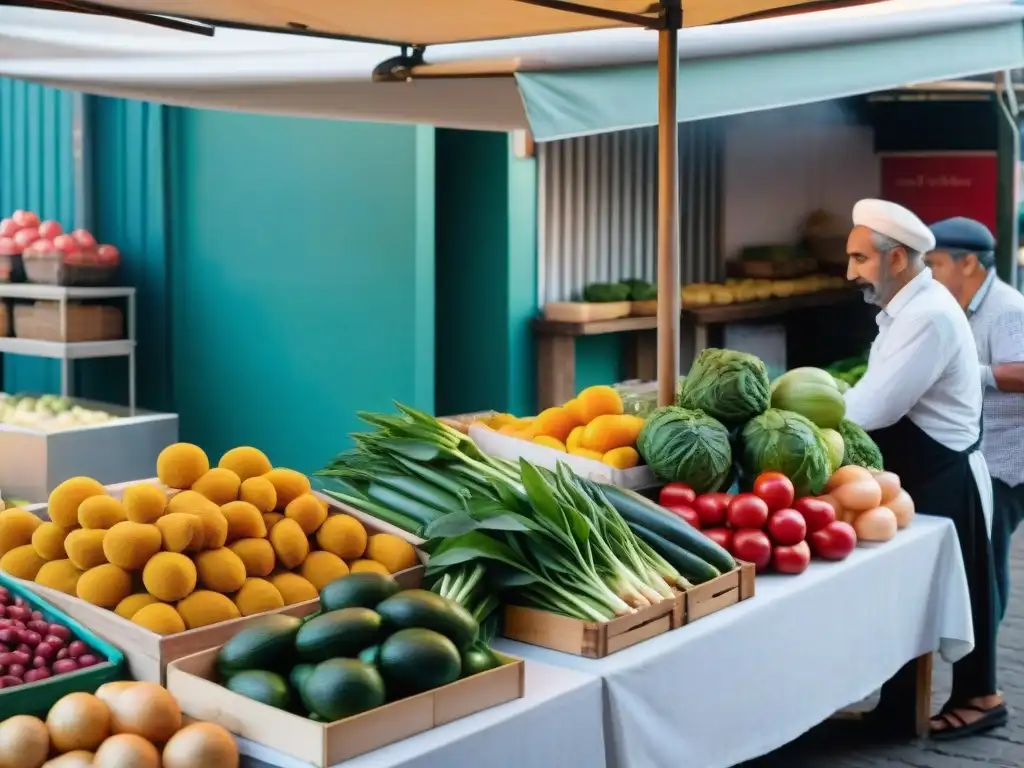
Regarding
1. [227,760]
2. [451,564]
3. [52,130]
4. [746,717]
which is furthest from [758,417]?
[52,130]

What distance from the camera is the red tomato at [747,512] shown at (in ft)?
11.0

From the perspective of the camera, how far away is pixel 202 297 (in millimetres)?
7906

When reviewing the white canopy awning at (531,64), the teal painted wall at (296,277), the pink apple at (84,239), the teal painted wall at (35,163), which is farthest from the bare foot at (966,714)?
the teal painted wall at (35,163)

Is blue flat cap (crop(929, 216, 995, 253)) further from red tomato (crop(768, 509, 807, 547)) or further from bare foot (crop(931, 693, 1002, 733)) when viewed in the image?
red tomato (crop(768, 509, 807, 547))

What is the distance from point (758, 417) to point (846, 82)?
4.57 ft

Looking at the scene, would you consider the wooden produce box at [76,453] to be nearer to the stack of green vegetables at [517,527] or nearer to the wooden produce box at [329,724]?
the stack of green vegetables at [517,527]

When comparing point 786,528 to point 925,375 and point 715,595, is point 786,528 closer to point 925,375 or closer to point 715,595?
point 715,595

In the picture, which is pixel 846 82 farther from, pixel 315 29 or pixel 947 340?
pixel 315 29

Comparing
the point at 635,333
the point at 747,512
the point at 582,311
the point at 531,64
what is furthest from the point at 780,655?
the point at 635,333

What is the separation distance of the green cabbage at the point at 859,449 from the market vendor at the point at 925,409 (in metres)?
0.15

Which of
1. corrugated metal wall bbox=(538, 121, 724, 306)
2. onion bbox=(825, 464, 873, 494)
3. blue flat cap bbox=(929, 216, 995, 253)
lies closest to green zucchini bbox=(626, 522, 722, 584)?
onion bbox=(825, 464, 873, 494)

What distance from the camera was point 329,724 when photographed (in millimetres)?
2057

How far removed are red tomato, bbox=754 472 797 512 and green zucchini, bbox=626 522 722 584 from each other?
44 cm

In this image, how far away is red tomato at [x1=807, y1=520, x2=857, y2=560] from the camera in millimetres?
3479
